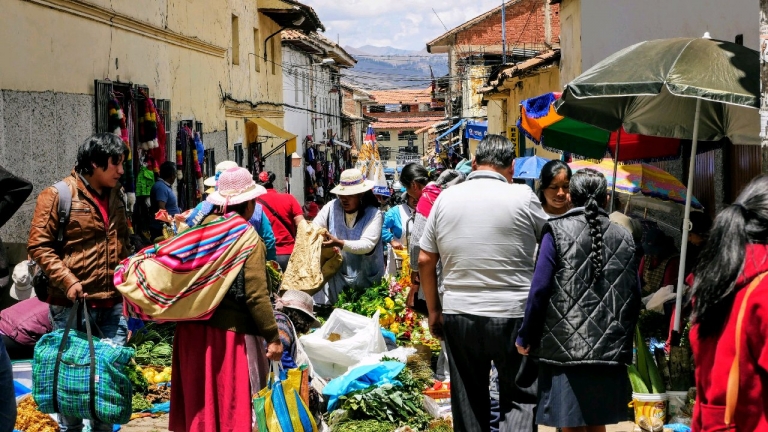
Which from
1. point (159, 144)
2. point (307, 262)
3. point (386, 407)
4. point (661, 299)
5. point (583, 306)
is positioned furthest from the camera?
point (159, 144)

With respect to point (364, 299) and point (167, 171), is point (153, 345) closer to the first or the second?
point (364, 299)

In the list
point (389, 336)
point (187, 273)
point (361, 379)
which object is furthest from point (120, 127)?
point (187, 273)

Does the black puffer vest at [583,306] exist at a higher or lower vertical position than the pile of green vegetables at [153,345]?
higher

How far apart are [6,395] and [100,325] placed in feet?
4.63

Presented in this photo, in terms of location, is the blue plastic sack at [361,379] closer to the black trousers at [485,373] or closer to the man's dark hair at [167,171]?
the black trousers at [485,373]

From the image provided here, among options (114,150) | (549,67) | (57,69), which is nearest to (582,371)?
(114,150)

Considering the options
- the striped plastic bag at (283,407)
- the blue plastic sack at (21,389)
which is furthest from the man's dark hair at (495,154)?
the blue plastic sack at (21,389)

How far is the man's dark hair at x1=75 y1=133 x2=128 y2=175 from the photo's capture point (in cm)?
550

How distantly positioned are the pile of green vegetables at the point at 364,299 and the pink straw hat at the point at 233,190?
11.9ft

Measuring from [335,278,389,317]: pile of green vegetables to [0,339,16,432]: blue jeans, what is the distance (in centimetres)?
482

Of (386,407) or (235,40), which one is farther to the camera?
(235,40)

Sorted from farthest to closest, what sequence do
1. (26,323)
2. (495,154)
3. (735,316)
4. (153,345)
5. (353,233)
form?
(353,233), (153,345), (26,323), (495,154), (735,316)

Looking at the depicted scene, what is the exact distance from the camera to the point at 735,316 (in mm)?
2822

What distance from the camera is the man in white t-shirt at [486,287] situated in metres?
4.88
